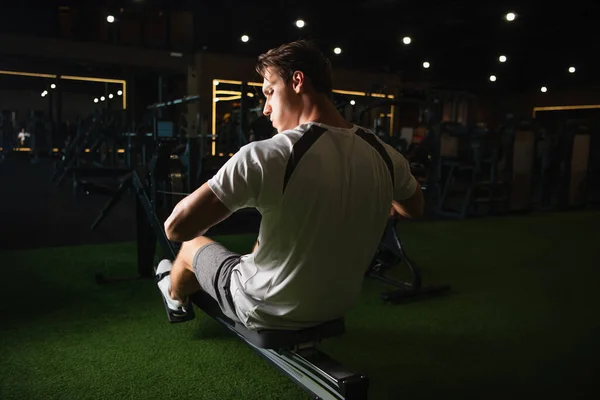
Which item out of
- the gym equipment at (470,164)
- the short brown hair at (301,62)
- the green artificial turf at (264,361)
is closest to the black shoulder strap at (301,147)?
the short brown hair at (301,62)

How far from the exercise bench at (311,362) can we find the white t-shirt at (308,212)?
0.10 ft

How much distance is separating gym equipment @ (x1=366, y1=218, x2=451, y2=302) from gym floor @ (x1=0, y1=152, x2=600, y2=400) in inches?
2.4

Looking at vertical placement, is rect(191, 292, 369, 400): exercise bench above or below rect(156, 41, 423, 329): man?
below

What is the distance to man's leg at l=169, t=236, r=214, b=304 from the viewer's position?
4.84 feet

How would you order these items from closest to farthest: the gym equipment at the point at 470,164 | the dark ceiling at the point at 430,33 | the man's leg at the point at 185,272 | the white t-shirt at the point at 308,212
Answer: the white t-shirt at the point at 308,212, the man's leg at the point at 185,272, the gym equipment at the point at 470,164, the dark ceiling at the point at 430,33

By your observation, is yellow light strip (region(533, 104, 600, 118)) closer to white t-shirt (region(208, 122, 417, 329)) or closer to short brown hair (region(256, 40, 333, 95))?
white t-shirt (region(208, 122, 417, 329))

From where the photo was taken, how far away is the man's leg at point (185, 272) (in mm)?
1477

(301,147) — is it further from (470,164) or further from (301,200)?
(470,164)

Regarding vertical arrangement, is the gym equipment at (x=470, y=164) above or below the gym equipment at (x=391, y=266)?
above

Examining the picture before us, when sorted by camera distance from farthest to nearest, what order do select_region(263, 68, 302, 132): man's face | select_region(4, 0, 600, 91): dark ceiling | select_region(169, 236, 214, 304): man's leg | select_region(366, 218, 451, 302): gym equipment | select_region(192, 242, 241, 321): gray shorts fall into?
select_region(4, 0, 600, 91): dark ceiling < select_region(366, 218, 451, 302): gym equipment < select_region(169, 236, 214, 304): man's leg < select_region(192, 242, 241, 321): gray shorts < select_region(263, 68, 302, 132): man's face

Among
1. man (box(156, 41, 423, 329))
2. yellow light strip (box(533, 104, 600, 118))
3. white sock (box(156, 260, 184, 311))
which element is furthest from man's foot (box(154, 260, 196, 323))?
yellow light strip (box(533, 104, 600, 118))

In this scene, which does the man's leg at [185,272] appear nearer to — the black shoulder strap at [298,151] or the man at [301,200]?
the man at [301,200]

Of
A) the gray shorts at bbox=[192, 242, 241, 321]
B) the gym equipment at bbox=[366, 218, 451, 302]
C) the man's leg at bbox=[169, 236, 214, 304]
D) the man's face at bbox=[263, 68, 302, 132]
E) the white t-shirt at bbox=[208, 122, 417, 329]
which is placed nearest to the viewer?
the white t-shirt at bbox=[208, 122, 417, 329]

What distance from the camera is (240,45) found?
10.3m
